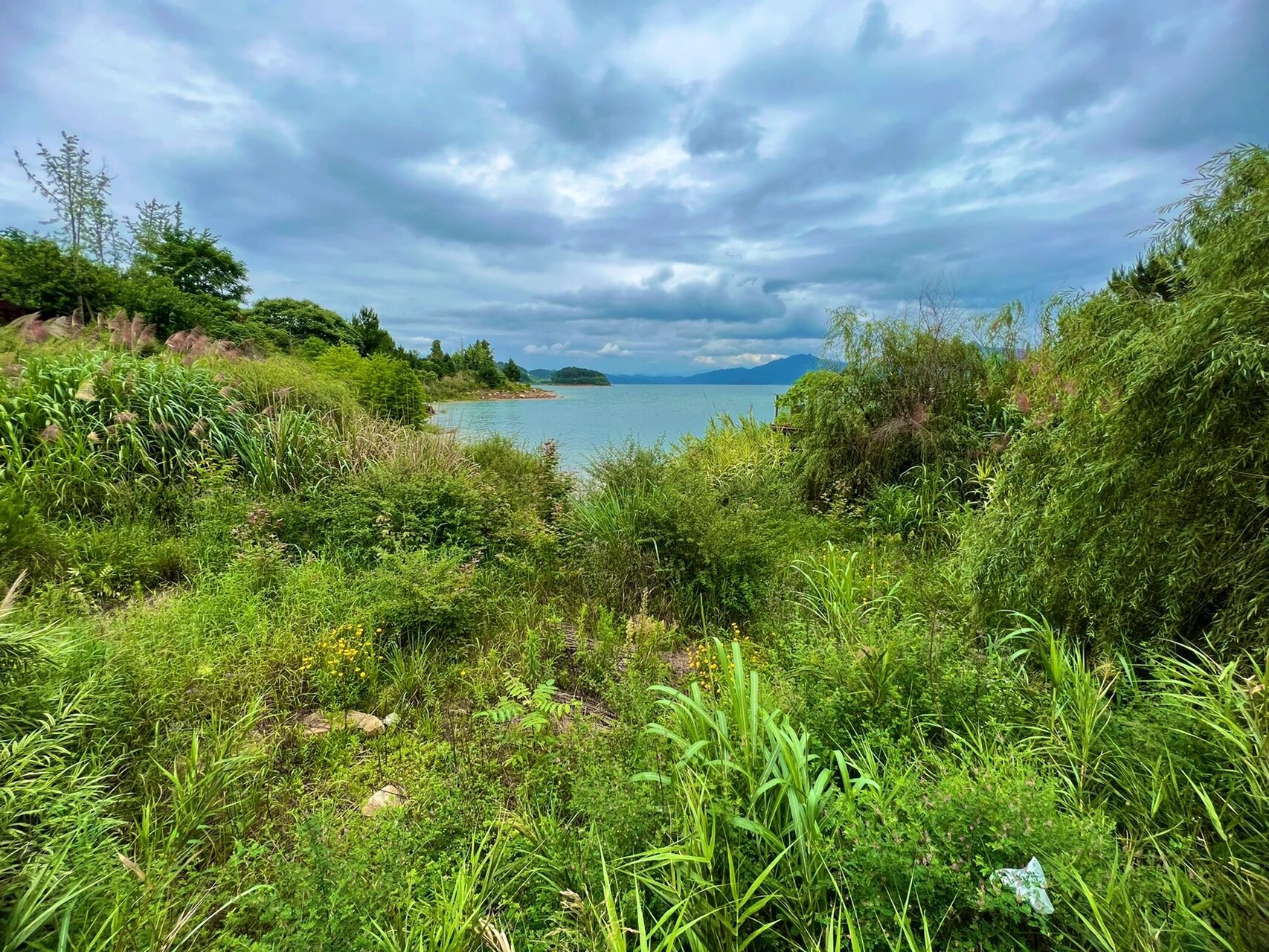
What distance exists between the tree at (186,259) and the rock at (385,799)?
24.3 metres

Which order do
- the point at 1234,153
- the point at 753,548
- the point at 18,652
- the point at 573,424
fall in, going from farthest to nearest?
the point at 573,424 → the point at 753,548 → the point at 1234,153 → the point at 18,652

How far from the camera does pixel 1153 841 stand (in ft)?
4.65

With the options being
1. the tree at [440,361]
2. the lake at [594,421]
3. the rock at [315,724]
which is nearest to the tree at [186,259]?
the tree at [440,361]

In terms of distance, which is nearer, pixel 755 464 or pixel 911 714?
pixel 911 714

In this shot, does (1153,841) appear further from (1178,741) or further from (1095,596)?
(1095,596)

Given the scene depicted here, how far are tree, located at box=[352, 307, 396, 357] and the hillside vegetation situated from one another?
83.2 ft

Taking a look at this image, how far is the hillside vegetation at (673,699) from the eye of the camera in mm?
1299

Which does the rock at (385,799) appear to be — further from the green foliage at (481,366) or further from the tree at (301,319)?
the tree at (301,319)

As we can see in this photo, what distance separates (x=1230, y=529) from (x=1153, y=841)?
1.36m

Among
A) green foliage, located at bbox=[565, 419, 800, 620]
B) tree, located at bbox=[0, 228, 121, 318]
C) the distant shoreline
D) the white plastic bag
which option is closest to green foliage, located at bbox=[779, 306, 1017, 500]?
green foliage, located at bbox=[565, 419, 800, 620]

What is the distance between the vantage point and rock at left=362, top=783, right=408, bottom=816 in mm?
1912

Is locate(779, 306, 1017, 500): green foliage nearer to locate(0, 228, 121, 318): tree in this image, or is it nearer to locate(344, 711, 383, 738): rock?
locate(344, 711, 383, 738): rock

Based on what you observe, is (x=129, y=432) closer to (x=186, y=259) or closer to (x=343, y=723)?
(x=343, y=723)

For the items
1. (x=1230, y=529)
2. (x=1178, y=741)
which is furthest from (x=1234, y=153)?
(x=1178, y=741)
